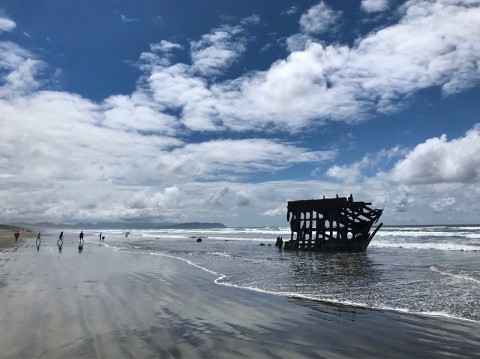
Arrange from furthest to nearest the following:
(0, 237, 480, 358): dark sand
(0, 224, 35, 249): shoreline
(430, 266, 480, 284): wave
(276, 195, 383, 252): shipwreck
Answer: (0, 224, 35, 249): shoreline, (276, 195, 383, 252): shipwreck, (430, 266, 480, 284): wave, (0, 237, 480, 358): dark sand

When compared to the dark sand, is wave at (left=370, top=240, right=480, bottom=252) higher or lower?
higher

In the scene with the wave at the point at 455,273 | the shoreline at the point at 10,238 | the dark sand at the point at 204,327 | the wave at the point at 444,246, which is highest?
the wave at the point at 444,246

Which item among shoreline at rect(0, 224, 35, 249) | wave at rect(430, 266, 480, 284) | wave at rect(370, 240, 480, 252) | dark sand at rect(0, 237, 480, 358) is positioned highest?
wave at rect(370, 240, 480, 252)

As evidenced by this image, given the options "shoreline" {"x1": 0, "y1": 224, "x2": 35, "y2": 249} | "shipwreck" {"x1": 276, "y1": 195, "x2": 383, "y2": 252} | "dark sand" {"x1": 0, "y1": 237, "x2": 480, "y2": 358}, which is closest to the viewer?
"dark sand" {"x1": 0, "y1": 237, "x2": 480, "y2": 358}

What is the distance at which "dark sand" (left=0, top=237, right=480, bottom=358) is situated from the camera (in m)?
6.78

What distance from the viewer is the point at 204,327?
27.4 feet

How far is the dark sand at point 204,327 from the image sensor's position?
6.78m

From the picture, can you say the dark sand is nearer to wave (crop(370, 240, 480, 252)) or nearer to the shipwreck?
the shipwreck

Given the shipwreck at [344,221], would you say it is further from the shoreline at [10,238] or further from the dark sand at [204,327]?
the shoreline at [10,238]

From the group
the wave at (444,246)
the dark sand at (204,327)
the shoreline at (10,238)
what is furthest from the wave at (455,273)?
the shoreline at (10,238)

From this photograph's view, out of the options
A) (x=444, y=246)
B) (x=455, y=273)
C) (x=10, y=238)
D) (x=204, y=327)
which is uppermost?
(x=444, y=246)

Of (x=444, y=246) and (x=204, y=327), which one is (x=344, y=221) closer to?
(x=444, y=246)

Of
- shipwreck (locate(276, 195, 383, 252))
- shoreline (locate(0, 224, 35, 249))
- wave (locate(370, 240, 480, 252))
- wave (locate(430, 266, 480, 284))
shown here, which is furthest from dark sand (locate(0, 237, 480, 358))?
shoreline (locate(0, 224, 35, 249))

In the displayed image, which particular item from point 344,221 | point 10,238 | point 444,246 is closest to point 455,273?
point 344,221
